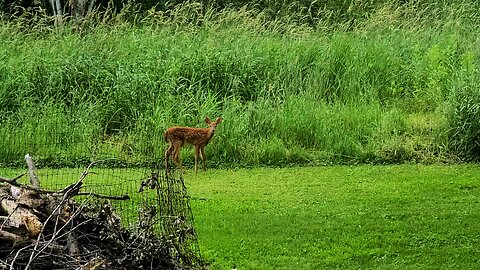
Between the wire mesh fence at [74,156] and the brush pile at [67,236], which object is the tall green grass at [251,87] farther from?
the brush pile at [67,236]

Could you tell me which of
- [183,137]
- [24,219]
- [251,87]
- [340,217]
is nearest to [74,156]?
[183,137]

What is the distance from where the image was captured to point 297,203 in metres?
6.02

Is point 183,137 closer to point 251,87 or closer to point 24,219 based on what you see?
point 251,87

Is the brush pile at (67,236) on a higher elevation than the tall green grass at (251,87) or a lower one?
higher

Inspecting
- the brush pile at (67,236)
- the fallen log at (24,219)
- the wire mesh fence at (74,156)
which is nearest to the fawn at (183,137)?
the wire mesh fence at (74,156)

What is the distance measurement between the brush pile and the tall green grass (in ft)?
11.5

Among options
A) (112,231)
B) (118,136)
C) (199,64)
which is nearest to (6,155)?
(118,136)

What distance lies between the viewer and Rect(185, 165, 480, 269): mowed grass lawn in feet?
15.8

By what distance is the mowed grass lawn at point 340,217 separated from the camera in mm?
4809

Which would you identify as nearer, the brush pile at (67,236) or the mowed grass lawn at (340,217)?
the brush pile at (67,236)

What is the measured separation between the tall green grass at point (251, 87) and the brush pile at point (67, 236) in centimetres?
351

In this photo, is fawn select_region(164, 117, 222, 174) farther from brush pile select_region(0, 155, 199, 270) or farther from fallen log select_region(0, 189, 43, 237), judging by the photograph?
fallen log select_region(0, 189, 43, 237)

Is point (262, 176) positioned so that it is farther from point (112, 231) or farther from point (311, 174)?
point (112, 231)

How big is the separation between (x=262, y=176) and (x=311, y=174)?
0.46 meters
